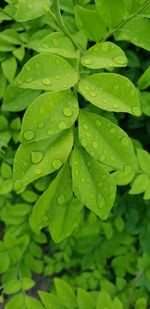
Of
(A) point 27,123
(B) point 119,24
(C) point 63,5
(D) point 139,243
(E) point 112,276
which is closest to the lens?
(A) point 27,123

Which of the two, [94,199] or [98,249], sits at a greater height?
[94,199]

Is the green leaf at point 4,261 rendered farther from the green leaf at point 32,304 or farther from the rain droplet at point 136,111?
the rain droplet at point 136,111

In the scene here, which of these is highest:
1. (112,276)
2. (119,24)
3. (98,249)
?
(119,24)

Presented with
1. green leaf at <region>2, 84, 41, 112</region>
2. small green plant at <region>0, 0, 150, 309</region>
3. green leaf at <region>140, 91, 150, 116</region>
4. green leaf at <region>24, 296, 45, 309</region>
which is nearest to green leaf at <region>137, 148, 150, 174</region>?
small green plant at <region>0, 0, 150, 309</region>

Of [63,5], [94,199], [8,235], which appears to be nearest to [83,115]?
[94,199]

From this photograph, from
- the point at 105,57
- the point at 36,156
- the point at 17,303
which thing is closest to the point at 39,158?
the point at 36,156

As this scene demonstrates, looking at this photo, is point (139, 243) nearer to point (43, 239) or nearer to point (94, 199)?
point (43, 239)

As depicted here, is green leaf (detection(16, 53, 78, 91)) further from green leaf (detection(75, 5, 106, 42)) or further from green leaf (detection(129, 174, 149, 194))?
green leaf (detection(129, 174, 149, 194))
